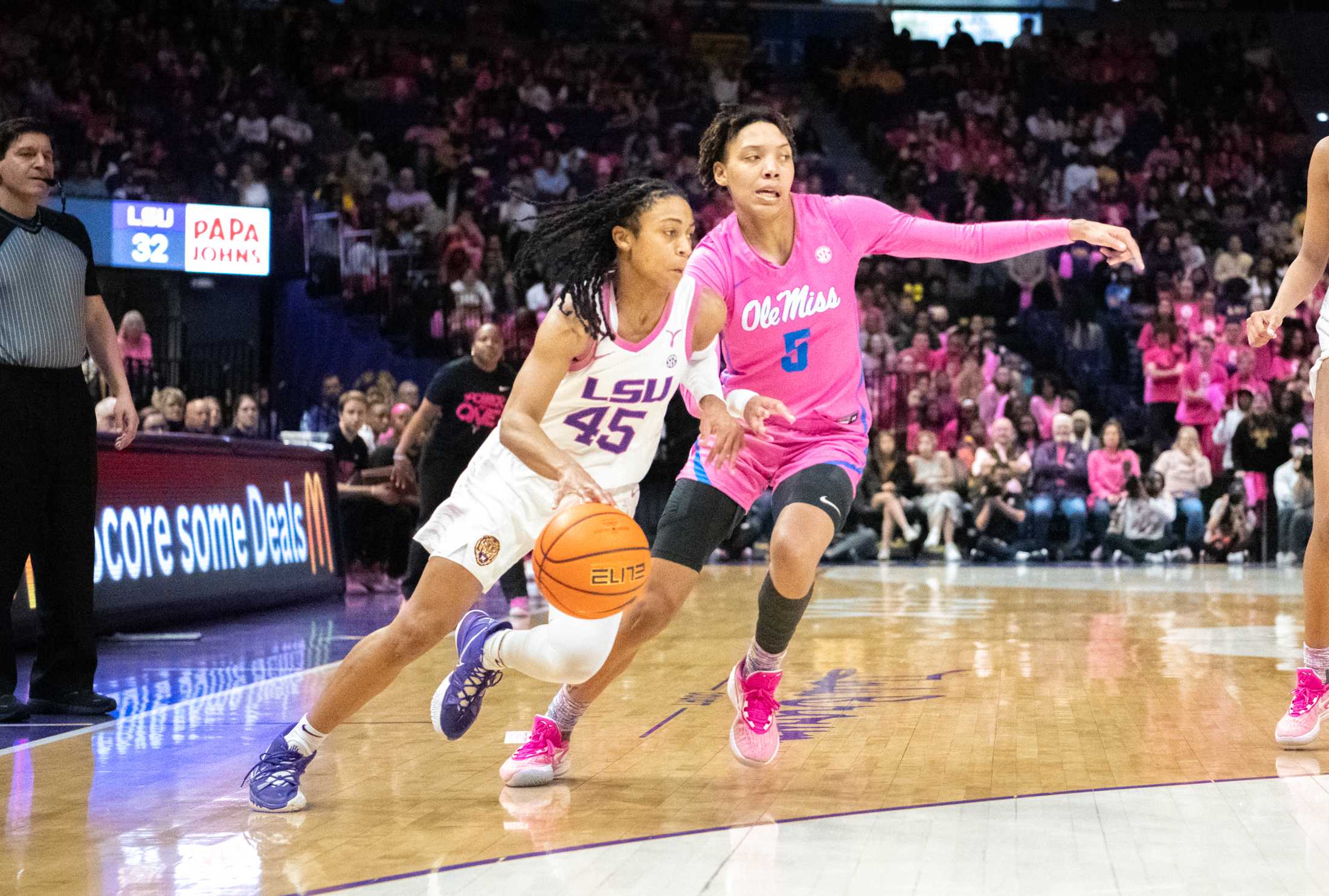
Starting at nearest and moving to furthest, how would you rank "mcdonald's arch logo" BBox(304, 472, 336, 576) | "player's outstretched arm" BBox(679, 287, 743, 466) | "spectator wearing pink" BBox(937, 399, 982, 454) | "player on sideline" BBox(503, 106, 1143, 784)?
"player's outstretched arm" BBox(679, 287, 743, 466), "player on sideline" BBox(503, 106, 1143, 784), "mcdonald's arch logo" BBox(304, 472, 336, 576), "spectator wearing pink" BBox(937, 399, 982, 454)

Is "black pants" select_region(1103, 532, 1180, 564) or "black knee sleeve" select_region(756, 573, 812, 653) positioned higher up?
"black knee sleeve" select_region(756, 573, 812, 653)

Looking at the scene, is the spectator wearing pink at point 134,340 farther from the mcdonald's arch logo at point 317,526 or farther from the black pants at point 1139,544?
the black pants at point 1139,544

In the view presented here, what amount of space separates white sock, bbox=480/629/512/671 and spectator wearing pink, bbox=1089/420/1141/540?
1153 centimetres

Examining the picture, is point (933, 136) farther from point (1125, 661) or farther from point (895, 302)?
point (1125, 661)

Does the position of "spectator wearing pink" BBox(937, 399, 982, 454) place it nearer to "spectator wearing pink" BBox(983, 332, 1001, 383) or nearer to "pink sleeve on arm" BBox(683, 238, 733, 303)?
"spectator wearing pink" BBox(983, 332, 1001, 383)

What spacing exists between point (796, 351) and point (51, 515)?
9.48ft

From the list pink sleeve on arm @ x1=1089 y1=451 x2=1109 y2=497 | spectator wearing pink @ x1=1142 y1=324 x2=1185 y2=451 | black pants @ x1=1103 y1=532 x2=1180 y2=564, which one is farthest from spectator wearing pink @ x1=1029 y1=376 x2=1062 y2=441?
black pants @ x1=1103 y1=532 x2=1180 y2=564

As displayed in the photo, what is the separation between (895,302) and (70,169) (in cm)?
968

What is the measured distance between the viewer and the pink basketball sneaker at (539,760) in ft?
13.8

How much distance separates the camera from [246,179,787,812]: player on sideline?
3.85 m

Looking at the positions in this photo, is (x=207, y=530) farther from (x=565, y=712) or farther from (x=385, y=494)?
A: (x=565, y=712)

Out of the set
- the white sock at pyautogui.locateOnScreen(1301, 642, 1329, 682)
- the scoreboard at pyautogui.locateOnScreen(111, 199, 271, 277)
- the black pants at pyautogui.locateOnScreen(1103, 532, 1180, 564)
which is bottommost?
the black pants at pyautogui.locateOnScreen(1103, 532, 1180, 564)

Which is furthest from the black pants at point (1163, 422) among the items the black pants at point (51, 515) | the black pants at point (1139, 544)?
the black pants at point (51, 515)

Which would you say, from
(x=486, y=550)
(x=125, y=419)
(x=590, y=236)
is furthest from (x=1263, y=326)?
(x=125, y=419)
